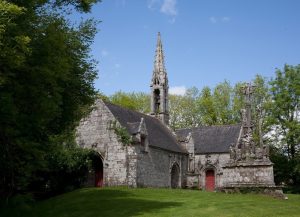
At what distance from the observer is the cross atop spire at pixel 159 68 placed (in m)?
39.5

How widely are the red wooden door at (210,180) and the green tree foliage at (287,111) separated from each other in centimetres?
801

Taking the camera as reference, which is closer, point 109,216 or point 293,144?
point 109,216

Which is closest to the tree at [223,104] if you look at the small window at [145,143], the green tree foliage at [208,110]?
the green tree foliage at [208,110]

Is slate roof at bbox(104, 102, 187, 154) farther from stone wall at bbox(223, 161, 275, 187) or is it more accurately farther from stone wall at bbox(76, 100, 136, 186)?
stone wall at bbox(223, 161, 275, 187)

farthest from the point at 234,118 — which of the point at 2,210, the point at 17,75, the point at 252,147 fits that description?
the point at 17,75

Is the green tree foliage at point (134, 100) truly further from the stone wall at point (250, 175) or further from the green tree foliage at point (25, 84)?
the green tree foliage at point (25, 84)

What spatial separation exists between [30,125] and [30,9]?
3991 millimetres

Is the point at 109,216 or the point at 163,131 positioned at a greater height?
the point at 163,131

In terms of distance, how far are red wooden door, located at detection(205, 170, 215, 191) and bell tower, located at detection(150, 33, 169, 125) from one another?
22.1ft

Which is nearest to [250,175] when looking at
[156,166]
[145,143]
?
[145,143]

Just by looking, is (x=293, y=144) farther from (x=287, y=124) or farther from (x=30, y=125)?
(x=30, y=125)

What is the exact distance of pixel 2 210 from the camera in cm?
1820

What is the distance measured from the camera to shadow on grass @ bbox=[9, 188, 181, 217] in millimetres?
15875

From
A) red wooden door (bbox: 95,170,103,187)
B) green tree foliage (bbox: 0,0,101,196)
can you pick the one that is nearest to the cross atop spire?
red wooden door (bbox: 95,170,103,187)
